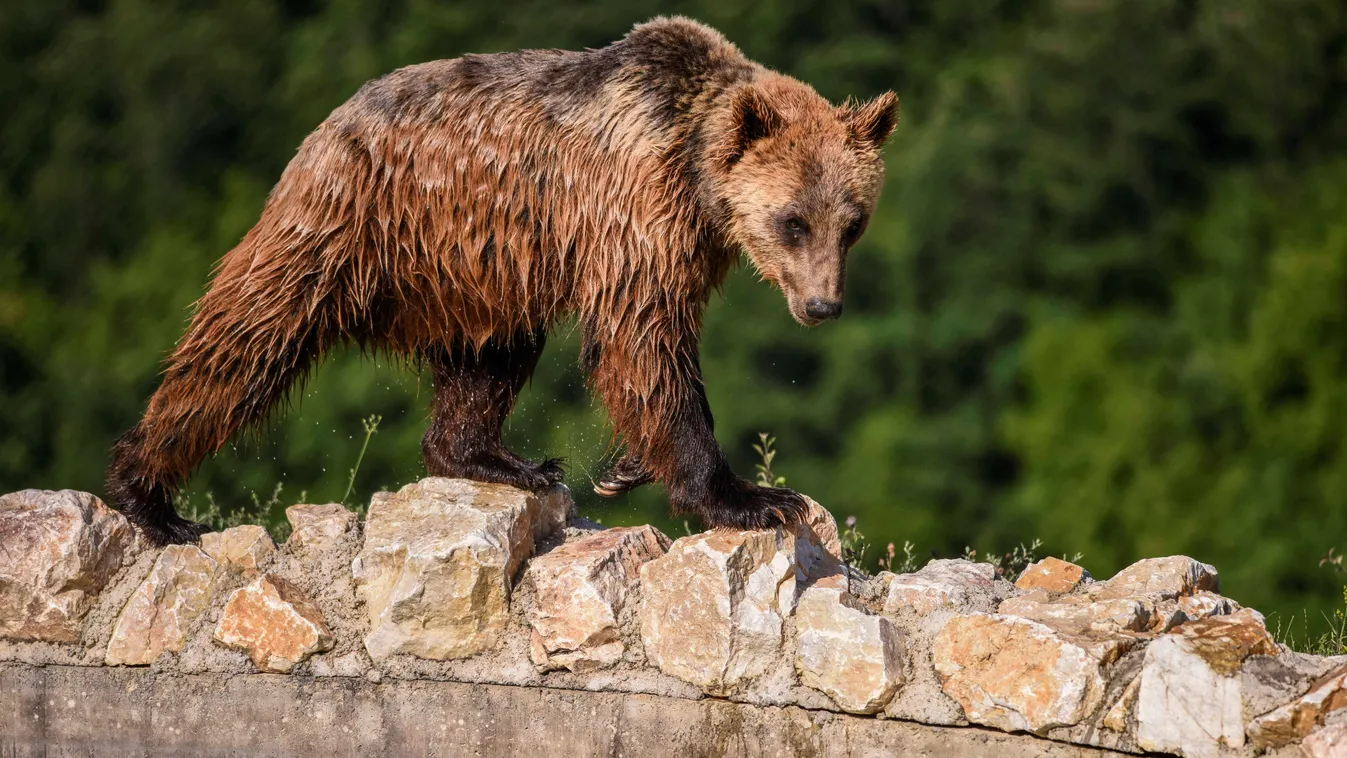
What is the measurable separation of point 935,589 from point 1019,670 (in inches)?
22.3

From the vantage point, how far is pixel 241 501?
22016 millimetres

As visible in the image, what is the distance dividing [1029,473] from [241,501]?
1091cm

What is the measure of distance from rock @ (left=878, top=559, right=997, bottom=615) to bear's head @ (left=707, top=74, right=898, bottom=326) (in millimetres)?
921

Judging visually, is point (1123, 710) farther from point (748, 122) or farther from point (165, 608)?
point (165, 608)

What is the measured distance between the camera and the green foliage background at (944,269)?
2227 cm

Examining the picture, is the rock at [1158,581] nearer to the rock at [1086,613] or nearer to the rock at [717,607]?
the rock at [1086,613]

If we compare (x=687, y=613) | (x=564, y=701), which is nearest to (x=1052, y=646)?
(x=687, y=613)

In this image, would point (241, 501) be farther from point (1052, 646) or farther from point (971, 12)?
point (1052, 646)

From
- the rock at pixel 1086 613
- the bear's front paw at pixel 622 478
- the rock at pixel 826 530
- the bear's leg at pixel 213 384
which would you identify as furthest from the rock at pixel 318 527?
the rock at pixel 1086 613

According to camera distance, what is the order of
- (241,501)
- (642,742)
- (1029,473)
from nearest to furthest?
1. (642,742)
2. (241,501)
3. (1029,473)

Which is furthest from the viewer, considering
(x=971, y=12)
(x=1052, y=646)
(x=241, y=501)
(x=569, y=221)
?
(x=971, y=12)

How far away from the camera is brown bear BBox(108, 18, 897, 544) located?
17.9 ft

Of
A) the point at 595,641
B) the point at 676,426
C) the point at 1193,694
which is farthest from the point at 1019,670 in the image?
the point at 676,426

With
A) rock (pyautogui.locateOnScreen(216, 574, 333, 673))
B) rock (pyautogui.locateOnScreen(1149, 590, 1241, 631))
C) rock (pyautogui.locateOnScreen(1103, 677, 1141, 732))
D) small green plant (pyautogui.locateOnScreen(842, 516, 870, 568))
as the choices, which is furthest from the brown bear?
rock (pyautogui.locateOnScreen(1103, 677, 1141, 732))
